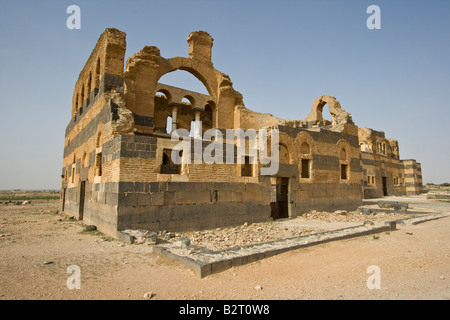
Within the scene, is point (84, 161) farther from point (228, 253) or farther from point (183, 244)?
point (228, 253)

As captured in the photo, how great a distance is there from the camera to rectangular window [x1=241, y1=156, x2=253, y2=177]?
11.6 m

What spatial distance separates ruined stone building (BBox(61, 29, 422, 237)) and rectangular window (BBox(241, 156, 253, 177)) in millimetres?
47

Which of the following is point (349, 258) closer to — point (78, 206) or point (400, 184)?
point (78, 206)

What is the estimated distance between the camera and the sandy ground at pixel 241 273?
3732mm

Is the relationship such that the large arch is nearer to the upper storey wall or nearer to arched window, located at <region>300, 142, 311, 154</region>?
arched window, located at <region>300, 142, 311, 154</region>

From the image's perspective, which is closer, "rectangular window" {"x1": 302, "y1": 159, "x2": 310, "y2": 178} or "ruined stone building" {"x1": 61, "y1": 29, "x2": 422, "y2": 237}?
"ruined stone building" {"x1": 61, "y1": 29, "x2": 422, "y2": 237}

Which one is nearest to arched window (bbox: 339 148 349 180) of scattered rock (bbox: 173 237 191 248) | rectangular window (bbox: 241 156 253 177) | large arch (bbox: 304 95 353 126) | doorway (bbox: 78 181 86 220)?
large arch (bbox: 304 95 353 126)

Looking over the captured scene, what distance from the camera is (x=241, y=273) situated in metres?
4.52

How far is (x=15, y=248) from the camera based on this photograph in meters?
6.57

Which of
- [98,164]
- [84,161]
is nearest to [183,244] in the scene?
[98,164]

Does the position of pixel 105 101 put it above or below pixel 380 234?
above
